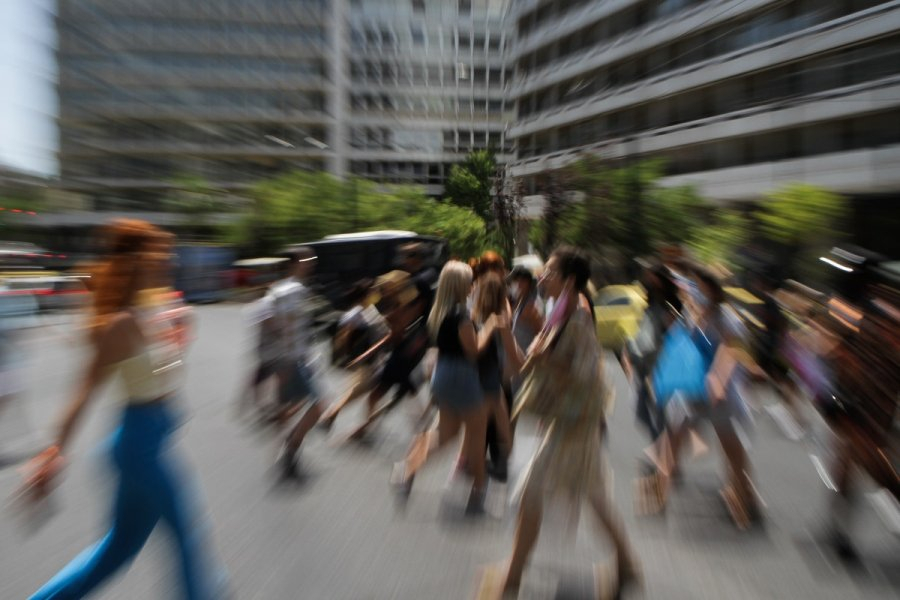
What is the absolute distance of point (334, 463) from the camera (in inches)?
213

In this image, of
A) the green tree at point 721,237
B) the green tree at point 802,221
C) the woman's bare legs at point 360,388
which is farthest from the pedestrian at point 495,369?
the green tree at point 802,221

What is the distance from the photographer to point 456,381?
442 centimetres

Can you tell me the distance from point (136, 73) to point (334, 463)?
61.3 m

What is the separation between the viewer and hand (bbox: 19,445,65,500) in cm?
248

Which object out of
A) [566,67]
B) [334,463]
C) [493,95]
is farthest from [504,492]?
[493,95]

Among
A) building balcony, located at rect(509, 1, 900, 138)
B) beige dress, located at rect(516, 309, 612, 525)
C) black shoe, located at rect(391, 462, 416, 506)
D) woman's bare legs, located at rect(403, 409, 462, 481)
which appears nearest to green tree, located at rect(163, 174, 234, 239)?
building balcony, located at rect(509, 1, 900, 138)

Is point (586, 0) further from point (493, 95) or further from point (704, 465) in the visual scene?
point (704, 465)

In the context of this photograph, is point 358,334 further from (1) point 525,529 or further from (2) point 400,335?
(1) point 525,529

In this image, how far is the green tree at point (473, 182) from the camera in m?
55.6

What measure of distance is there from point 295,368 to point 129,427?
2.92m

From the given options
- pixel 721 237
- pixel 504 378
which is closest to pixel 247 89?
pixel 721 237

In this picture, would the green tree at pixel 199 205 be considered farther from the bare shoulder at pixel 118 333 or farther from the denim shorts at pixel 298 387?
the bare shoulder at pixel 118 333

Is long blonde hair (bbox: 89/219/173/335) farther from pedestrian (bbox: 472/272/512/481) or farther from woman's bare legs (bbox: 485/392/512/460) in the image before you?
woman's bare legs (bbox: 485/392/512/460)

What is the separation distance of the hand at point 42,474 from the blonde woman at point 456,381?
2330mm
